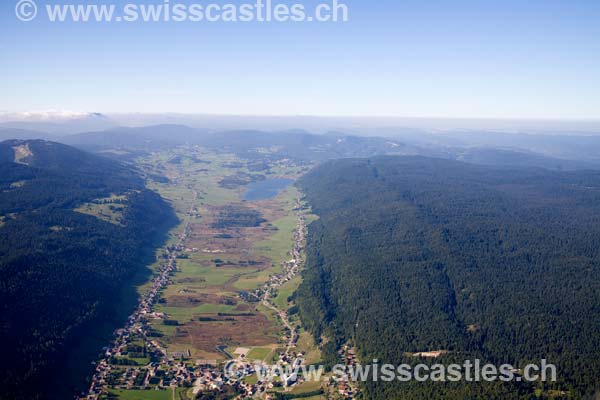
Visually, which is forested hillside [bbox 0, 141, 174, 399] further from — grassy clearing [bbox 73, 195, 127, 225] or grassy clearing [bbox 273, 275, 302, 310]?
grassy clearing [bbox 273, 275, 302, 310]

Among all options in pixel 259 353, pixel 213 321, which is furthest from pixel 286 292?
pixel 259 353

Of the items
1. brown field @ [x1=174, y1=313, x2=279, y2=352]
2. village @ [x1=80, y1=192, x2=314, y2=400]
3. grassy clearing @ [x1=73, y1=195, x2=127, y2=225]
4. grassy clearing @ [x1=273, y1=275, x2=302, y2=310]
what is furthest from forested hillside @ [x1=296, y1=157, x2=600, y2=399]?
grassy clearing @ [x1=73, y1=195, x2=127, y2=225]

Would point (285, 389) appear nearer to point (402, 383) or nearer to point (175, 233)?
point (402, 383)

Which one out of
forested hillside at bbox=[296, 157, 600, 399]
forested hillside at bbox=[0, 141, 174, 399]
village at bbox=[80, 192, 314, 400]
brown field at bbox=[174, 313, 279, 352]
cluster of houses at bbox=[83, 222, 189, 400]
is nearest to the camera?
village at bbox=[80, 192, 314, 400]

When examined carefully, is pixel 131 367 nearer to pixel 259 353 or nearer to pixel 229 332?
pixel 229 332

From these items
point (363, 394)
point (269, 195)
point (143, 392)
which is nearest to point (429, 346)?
point (363, 394)

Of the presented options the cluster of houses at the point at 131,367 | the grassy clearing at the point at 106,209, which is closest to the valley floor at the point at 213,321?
the cluster of houses at the point at 131,367
